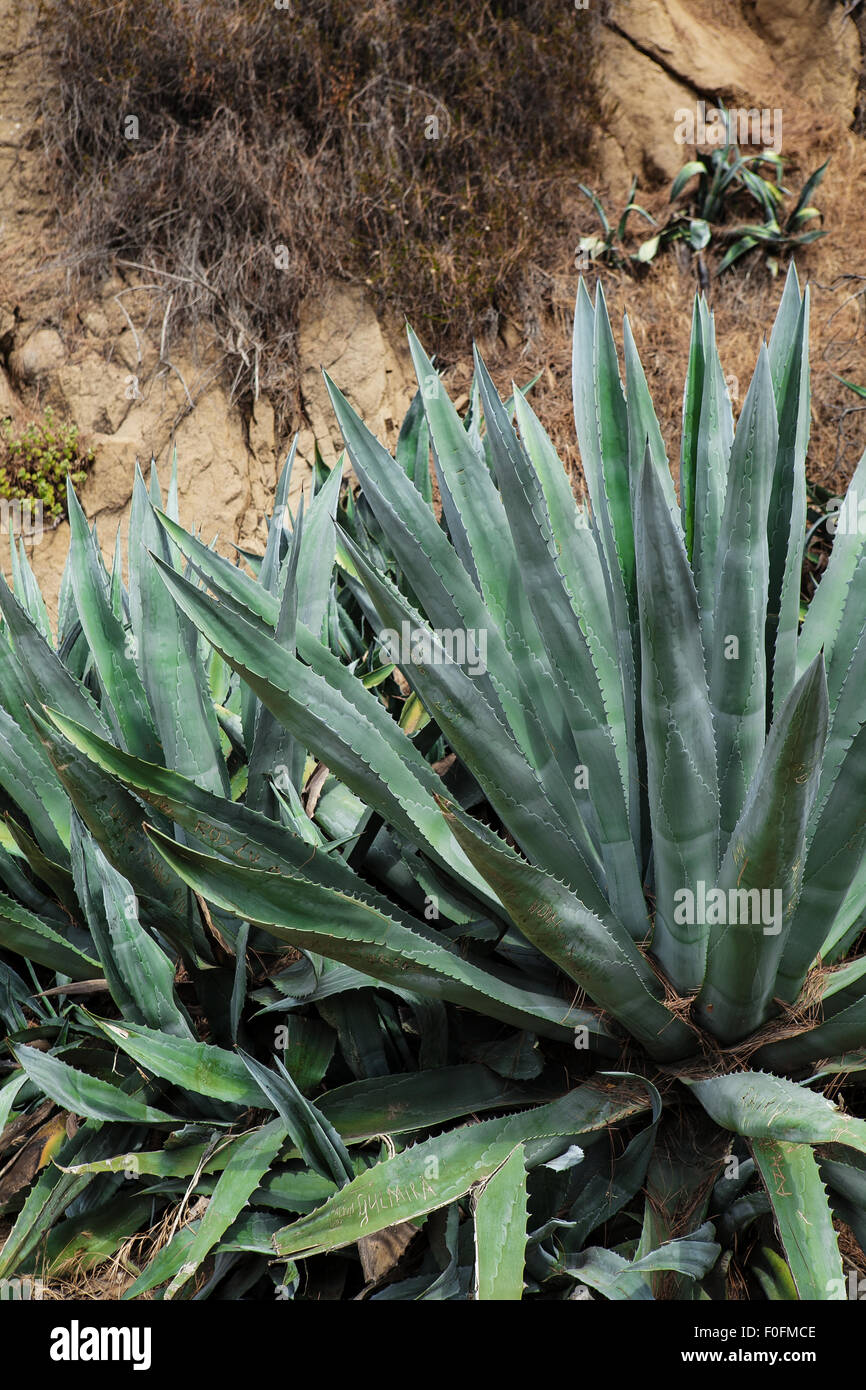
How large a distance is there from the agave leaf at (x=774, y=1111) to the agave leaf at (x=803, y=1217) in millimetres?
41

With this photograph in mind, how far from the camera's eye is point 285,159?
527 cm

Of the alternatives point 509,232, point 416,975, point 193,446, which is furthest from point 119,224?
point 416,975

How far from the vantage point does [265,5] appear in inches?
206

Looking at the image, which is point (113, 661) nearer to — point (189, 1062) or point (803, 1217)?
point (189, 1062)

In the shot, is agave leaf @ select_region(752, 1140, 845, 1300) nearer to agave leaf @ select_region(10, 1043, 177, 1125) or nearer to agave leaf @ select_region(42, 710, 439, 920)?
agave leaf @ select_region(42, 710, 439, 920)

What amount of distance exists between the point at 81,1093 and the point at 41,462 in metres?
4.29

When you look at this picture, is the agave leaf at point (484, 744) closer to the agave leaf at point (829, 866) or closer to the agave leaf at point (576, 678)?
the agave leaf at point (576, 678)

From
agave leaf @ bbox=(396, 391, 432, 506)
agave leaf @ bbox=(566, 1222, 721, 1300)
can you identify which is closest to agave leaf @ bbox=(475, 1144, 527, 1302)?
agave leaf @ bbox=(566, 1222, 721, 1300)

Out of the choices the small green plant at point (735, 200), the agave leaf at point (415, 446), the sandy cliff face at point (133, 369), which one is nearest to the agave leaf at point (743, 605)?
the agave leaf at point (415, 446)

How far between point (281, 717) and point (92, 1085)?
2.19ft

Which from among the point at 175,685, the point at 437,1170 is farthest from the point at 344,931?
the point at 175,685

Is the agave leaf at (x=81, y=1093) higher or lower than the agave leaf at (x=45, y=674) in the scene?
lower

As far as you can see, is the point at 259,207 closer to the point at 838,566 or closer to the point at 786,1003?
the point at 838,566

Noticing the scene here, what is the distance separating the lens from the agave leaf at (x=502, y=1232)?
3.94 feet
